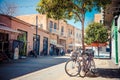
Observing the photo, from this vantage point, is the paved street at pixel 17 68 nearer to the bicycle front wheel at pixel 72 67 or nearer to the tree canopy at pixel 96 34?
the bicycle front wheel at pixel 72 67

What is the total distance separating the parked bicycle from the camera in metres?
9.79

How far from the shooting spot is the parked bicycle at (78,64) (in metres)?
9.79

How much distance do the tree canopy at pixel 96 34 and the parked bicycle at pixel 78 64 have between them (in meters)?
28.0

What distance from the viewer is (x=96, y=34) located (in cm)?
3897

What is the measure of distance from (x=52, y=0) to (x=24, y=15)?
34.0 m

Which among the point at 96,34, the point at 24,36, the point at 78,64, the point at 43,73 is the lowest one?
the point at 43,73

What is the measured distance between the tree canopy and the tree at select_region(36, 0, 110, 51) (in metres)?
26.6

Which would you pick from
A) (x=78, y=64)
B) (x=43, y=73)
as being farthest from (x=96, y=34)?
(x=78, y=64)

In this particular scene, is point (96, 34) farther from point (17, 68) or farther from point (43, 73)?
point (43, 73)

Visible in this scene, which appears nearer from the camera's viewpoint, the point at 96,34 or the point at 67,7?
the point at 67,7

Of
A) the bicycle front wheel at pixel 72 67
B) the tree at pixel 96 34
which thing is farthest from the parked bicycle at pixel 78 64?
the tree at pixel 96 34

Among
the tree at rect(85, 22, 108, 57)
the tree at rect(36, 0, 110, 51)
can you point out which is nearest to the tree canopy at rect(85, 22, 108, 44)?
the tree at rect(85, 22, 108, 57)

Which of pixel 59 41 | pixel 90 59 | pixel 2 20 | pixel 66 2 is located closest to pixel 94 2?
pixel 66 2

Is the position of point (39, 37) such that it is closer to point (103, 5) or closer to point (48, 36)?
point (48, 36)
